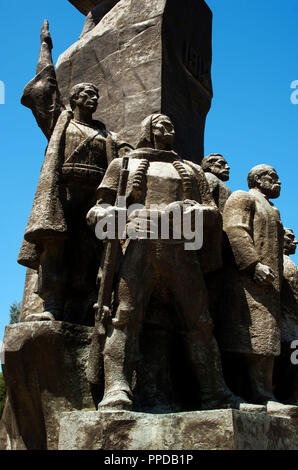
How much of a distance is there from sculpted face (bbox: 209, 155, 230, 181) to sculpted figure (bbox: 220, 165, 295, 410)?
28.9 inches

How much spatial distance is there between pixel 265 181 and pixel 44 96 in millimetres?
2458

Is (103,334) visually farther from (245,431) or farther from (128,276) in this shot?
(245,431)

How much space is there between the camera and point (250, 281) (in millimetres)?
5562

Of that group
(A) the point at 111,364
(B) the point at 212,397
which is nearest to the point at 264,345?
(B) the point at 212,397

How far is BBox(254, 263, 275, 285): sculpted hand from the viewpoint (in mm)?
5410

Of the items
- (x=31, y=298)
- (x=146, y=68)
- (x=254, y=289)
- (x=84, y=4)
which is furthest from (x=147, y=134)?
(x=84, y=4)

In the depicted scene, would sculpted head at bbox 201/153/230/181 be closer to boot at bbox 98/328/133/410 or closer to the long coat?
the long coat

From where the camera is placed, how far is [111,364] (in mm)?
4598

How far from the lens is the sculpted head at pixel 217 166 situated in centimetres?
657

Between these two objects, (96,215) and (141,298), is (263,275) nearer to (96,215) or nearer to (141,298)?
(141,298)

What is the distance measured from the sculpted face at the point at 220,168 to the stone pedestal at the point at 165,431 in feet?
9.65

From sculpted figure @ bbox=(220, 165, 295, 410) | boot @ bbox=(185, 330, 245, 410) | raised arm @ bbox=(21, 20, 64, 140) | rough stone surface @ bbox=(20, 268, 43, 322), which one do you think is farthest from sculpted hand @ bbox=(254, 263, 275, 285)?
raised arm @ bbox=(21, 20, 64, 140)

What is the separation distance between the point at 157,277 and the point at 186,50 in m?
3.70

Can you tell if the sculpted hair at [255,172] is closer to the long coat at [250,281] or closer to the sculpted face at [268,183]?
the sculpted face at [268,183]
